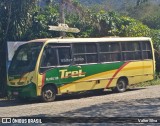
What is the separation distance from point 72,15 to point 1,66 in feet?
17.2

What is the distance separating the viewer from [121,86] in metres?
19.0

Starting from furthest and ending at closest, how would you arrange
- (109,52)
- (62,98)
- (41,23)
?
(41,23) < (109,52) < (62,98)

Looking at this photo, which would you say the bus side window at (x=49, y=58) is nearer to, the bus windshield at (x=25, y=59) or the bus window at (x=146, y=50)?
the bus windshield at (x=25, y=59)

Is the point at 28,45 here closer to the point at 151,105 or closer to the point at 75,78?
the point at 75,78

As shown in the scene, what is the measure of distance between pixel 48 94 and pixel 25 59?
5.35 ft

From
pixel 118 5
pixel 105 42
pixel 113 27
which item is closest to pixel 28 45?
pixel 105 42

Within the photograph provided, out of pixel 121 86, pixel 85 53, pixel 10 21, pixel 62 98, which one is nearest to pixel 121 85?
pixel 121 86

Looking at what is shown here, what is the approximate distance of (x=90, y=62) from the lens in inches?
691

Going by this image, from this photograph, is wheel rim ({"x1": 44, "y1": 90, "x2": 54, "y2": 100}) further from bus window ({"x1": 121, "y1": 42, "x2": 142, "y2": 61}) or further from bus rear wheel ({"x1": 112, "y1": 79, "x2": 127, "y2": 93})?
bus window ({"x1": 121, "y1": 42, "x2": 142, "y2": 61})

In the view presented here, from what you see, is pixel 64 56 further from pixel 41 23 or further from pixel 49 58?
pixel 41 23

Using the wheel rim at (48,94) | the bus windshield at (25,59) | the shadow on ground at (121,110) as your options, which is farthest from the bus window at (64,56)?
the shadow on ground at (121,110)

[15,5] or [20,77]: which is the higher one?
[15,5]

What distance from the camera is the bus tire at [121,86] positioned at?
1886cm

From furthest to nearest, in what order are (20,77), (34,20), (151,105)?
1. (34,20)
2. (20,77)
3. (151,105)
